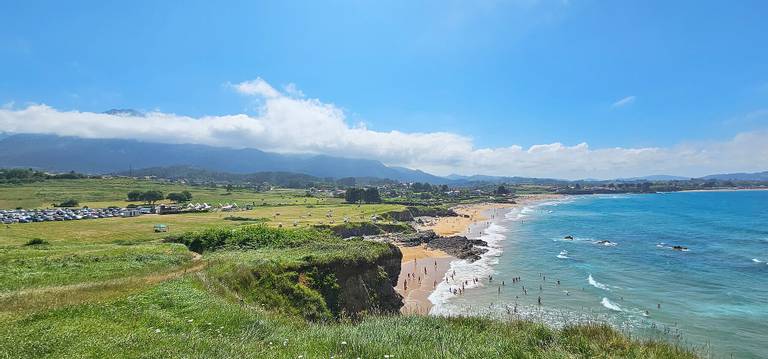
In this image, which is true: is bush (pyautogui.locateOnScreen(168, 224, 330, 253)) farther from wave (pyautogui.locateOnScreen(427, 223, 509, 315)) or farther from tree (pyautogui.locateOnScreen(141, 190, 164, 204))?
tree (pyautogui.locateOnScreen(141, 190, 164, 204))

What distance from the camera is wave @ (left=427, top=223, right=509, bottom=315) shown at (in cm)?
4254

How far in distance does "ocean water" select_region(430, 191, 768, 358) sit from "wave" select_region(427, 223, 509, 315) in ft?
0.43

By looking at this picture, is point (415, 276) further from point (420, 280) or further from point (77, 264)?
point (77, 264)

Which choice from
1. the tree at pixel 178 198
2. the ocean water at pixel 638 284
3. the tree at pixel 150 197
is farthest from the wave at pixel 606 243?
the tree at pixel 150 197

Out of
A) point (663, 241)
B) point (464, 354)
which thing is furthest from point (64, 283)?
point (663, 241)

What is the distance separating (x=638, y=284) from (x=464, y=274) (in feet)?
67.5

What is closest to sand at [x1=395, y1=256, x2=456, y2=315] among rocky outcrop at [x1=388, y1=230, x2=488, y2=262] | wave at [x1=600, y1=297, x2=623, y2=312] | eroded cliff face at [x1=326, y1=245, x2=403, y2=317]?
rocky outcrop at [x1=388, y1=230, x2=488, y2=262]

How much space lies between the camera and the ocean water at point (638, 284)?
107 ft

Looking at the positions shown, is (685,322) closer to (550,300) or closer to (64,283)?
(550,300)

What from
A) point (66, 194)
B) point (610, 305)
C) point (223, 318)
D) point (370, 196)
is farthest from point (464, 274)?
point (66, 194)

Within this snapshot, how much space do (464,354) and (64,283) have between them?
21570mm

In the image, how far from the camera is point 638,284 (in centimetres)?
4666

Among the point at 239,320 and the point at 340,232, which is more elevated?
the point at 239,320

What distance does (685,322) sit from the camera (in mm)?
33750
